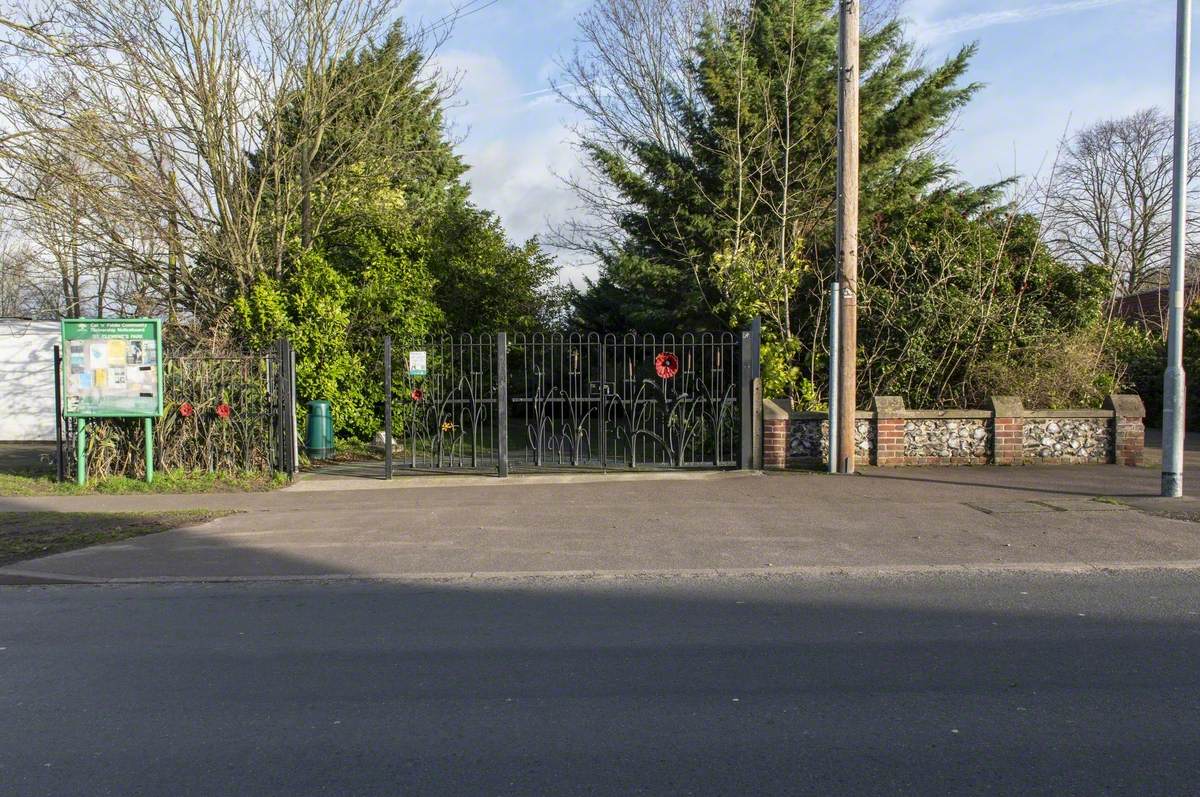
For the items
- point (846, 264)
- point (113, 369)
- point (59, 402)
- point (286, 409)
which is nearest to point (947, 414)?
point (846, 264)

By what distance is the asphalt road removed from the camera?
4.07 m

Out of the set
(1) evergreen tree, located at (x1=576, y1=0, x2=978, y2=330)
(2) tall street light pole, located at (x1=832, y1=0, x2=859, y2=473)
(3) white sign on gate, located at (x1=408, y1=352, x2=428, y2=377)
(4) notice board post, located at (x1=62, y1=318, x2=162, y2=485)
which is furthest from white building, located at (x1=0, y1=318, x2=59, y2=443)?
(2) tall street light pole, located at (x1=832, y1=0, x2=859, y2=473)

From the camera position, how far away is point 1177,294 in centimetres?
1090

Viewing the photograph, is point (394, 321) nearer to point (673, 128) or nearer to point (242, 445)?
point (242, 445)

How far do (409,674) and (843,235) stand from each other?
10133mm

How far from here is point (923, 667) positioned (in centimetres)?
540

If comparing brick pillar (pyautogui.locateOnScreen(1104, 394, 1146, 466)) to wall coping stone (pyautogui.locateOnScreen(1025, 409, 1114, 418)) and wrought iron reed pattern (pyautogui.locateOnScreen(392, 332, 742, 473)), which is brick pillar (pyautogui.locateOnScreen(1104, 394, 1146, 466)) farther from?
wrought iron reed pattern (pyautogui.locateOnScreen(392, 332, 742, 473))

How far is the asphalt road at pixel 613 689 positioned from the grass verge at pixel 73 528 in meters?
1.70

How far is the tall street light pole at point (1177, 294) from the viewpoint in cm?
1073

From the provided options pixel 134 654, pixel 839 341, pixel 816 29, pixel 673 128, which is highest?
pixel 816 29

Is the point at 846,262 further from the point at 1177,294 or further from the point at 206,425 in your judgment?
the point at 206,425

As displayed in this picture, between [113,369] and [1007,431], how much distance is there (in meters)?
13.1

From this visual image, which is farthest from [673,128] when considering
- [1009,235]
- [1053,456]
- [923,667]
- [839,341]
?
[923,667]

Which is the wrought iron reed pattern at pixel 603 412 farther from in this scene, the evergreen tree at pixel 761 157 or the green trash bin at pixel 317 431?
the evergreen tree at pixel 761 157
